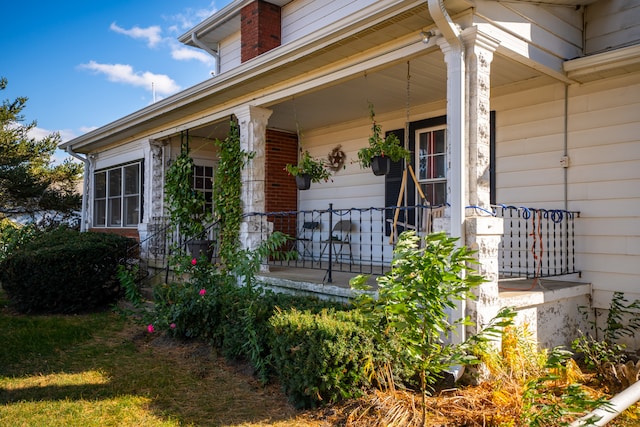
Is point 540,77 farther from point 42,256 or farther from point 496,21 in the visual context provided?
point 42,256

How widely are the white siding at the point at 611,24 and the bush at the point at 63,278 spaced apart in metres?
7.25

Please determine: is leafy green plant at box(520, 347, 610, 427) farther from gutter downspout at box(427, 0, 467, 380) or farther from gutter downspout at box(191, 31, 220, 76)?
gutter downspout at box(191, 31, 220, 76)

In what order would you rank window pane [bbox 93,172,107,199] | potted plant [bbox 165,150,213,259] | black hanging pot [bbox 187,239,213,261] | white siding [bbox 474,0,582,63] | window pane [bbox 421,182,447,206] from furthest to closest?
window pane [bbox 93,172,107,199] → potted plant [bbox 165,150,213,259] → black hanging pot [bbox 187,239,213,261] → window pane [bbox 421,182,447,206] → white siding [bbox 474,0,582,63]

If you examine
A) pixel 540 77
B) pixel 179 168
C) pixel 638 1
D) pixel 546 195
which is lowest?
pixel 546 195

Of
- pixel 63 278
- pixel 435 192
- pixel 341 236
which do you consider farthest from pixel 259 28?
pixel 63 278

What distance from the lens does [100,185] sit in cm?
1142

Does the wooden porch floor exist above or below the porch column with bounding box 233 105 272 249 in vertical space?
below

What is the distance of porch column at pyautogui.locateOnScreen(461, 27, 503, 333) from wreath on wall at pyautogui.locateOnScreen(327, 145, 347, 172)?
405cm

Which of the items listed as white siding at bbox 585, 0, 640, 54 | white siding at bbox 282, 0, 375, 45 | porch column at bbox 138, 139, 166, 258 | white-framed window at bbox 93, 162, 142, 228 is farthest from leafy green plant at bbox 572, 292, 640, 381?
white-framed window at bbox 93, 162, 142, 228

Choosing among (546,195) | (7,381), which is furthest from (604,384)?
(7,381)

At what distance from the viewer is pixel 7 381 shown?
166 inches

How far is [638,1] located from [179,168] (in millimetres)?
6713

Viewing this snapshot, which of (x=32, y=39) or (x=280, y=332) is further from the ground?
(x=32, y=39)

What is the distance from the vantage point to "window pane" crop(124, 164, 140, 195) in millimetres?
9938
